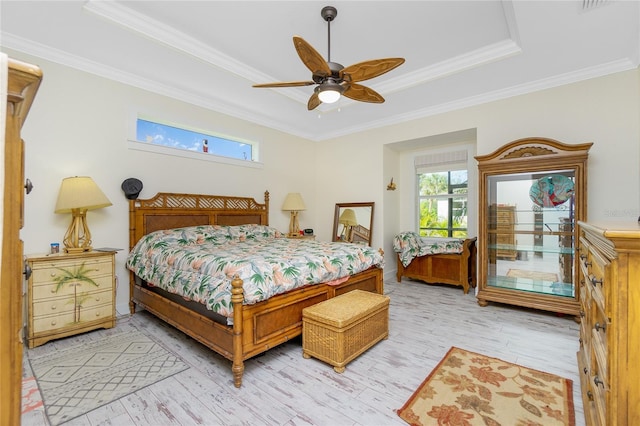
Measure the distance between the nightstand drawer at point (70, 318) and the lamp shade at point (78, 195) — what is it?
1.01m

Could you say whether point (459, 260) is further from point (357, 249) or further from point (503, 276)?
point (357, 249)

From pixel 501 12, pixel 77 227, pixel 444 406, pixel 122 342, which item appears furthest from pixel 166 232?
pixel 501 12

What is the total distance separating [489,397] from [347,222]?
3.77 metres

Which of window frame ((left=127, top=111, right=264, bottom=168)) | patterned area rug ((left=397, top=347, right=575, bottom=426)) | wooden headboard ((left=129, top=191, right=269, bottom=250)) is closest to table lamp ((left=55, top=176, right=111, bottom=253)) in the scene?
wooden headboard ((left=129, top=191, right=269, bottom=250))

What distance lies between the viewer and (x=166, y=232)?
342 centimetres

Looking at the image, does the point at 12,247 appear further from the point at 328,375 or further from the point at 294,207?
the point at 294,207

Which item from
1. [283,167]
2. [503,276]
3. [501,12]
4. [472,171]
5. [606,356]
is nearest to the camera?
[606,356]

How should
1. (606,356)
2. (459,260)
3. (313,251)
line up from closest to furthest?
(606,356) < (313,251) < (459,260)

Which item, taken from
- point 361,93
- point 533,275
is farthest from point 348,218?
point 361,93

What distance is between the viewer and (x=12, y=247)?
0.68 meters

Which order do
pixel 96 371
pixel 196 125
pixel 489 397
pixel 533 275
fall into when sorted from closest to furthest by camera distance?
pixel 489 397, pixel 96 371, pixel 533 275, pixel 196 125

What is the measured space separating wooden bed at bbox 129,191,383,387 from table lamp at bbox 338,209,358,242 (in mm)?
1849

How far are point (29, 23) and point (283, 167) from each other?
349 centimetres

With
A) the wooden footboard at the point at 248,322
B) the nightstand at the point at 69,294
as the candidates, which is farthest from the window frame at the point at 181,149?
the wooden footboard at the point at 248,322
